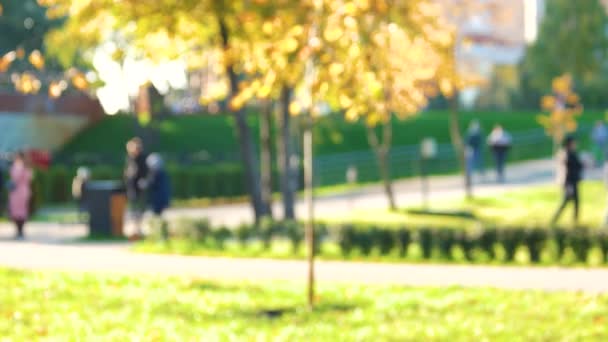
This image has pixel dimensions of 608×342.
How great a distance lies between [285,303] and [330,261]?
189 inches

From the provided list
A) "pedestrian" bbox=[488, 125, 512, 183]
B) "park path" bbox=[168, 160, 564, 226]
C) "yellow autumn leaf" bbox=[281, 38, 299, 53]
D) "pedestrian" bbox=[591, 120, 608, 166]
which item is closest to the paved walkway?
"yellow autumn leaf" bbox=[281, 38, 299, 53]

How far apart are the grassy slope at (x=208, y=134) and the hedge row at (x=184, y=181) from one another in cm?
855

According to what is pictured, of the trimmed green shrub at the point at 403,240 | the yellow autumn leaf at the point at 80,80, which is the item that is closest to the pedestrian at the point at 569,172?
the trimmed green shrub at the point at 403,240

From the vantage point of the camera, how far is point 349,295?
1243 centimetres

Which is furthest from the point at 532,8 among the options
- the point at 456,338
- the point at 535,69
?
the point at 456,338

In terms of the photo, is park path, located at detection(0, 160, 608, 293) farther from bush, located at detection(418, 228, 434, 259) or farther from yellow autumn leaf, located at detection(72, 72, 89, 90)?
yellow autumn leaf, located at detection(72, 72, 89, 90)

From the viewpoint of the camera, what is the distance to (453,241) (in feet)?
54.0

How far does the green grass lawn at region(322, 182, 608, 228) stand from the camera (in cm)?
2527

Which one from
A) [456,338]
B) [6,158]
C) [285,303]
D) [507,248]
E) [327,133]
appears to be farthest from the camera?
[327,133]

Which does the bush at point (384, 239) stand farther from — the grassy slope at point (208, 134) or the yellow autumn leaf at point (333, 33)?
the grassy slope at point (208, 134)

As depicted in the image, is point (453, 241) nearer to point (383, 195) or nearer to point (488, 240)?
point (488, 240)

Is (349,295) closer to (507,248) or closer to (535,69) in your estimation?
(507,248)

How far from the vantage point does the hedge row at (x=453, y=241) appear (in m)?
16.0

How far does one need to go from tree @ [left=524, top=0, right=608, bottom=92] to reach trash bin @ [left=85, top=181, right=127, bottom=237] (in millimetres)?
43379
